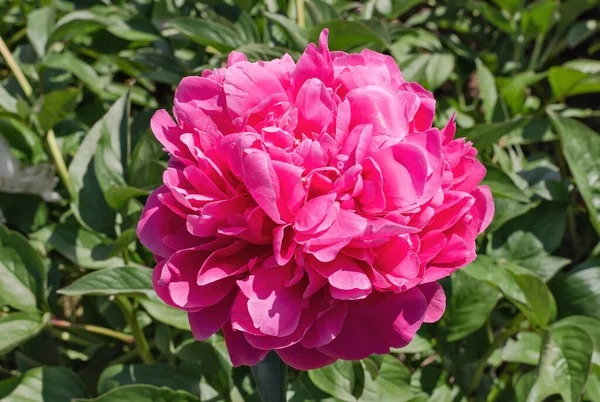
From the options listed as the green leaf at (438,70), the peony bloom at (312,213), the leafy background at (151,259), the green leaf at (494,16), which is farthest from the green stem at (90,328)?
the green leaf at (494,16)

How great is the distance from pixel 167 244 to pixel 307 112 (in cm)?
19

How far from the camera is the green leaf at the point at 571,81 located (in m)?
1.28

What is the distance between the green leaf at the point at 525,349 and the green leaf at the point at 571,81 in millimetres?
544

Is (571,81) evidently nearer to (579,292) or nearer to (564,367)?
(579,292)

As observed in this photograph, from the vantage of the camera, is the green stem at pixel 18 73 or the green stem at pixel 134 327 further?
the green stem at pixel 18 73

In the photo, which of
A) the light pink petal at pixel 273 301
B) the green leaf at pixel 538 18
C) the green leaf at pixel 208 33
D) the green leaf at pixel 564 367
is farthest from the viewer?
the green leaf at pixel 538 18

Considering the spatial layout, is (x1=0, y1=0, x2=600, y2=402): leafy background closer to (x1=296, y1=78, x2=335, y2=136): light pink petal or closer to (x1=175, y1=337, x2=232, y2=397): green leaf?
(x1=175, y1=337, x2=232, y2=397): green leaf

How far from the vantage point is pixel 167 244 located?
65 cm

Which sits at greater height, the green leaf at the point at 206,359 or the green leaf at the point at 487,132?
the green leaf at the point at 487,132

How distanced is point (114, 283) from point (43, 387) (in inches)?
11.6

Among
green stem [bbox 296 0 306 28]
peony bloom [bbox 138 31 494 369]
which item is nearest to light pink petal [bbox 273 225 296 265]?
peony bloom [bbox 138 31 494 369]

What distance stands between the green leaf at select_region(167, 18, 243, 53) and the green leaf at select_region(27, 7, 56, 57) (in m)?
0.42

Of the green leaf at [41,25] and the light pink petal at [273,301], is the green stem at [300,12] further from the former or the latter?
the light pink petal at [273,301]

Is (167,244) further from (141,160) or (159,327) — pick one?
(159,327)
